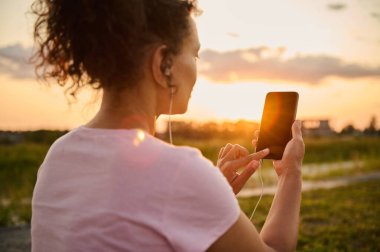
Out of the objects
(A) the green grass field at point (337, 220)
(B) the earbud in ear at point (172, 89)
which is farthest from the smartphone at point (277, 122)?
(A) the green grass field at point (337, 220)

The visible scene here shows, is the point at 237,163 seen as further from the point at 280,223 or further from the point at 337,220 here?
the point at 337,220

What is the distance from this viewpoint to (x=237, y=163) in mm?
2230

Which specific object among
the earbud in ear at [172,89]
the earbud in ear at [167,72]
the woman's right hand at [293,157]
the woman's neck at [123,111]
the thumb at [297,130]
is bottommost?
the woman's right hand at [293,157]

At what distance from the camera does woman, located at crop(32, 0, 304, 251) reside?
57.5 inches

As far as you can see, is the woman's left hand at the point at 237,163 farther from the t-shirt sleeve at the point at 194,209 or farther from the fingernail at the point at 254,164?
the t-shirt sleeve at the point at 194,209

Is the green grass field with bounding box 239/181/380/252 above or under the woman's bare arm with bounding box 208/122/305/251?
under

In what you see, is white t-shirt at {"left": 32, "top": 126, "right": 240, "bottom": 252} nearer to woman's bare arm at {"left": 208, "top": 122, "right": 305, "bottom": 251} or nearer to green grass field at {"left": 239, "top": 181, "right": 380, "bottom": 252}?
woman's bare arm at {"left": 208, "top": 122, "right": 305, "bottom": 251}

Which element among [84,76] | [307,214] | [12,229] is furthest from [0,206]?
[84,76]

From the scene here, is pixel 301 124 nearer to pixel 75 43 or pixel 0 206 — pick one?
pixel 75 43

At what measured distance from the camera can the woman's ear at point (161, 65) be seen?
168 cm

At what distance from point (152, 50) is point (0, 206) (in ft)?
24.6

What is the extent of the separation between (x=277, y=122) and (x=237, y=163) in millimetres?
436

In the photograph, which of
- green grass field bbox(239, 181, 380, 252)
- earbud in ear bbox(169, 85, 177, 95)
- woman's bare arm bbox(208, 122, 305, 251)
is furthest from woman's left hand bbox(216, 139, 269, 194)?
green grass field bbox(239, 181, 380, 252)

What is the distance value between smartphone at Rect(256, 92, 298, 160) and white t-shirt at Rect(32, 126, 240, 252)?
98cm
